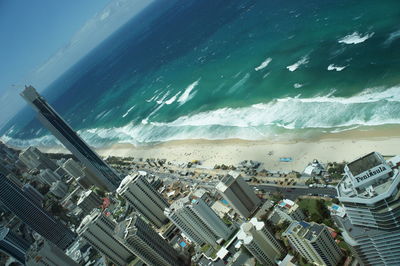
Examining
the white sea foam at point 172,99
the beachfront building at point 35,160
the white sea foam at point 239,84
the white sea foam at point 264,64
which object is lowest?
the white sea foam at point 264,64

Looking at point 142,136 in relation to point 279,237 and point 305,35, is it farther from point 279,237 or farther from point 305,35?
point 279,237

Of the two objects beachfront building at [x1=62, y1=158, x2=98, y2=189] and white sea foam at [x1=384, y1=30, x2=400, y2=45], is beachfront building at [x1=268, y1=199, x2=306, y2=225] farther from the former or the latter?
beachfront building at [x1=62, y1=158, x2=98, y2=189]

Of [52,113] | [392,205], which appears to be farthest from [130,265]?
[392,205]

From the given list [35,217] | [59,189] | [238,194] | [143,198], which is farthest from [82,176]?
[238,194]

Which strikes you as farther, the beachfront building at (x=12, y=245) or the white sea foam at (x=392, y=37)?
the white sea foam at (x=392, y=37)

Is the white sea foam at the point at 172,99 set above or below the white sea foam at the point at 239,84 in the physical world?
above

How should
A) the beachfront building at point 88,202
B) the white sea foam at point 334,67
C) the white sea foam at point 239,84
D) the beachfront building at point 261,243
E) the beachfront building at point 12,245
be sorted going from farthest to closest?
the white sea foam at point 239,84 → the beachfront building at point 88,202 → the white sea foam at point 334,67 → the beachfront building at point 12,245 → the beachfront building at point 261,243

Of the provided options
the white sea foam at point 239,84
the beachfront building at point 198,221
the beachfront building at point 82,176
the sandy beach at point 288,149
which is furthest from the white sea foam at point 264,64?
the beachfront building at point 198,221

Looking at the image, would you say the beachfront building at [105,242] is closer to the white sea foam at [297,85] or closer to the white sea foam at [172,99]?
the white sea foam at [297,85]
